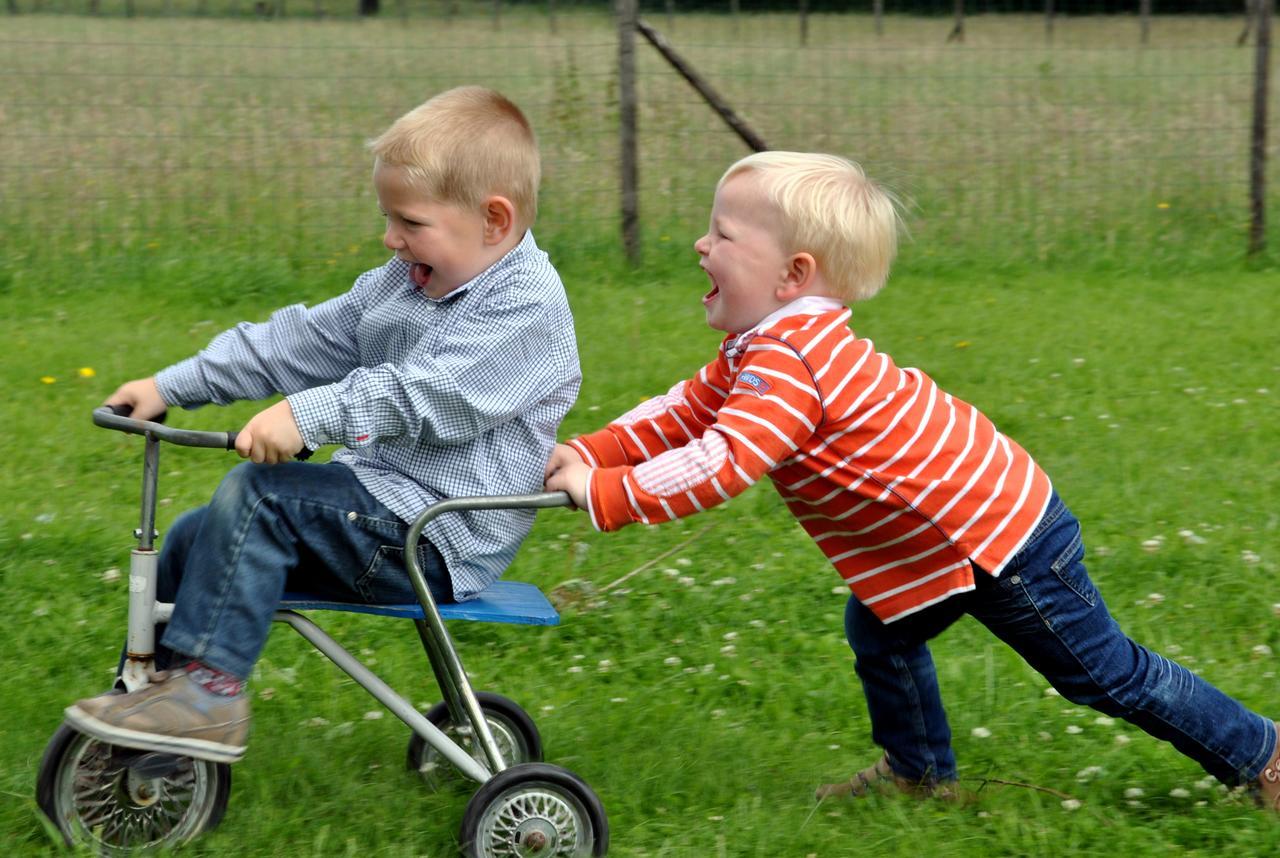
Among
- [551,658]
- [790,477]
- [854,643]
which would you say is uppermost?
[790,477]

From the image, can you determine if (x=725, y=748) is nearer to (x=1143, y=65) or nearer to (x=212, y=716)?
(x=212, y=716)

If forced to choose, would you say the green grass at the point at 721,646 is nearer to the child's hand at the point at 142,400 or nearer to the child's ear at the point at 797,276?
the child's hand at the point at 142,400

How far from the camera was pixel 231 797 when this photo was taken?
3236mm

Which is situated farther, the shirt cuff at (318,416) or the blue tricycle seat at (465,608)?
the blue tricycle seat at (465,608)

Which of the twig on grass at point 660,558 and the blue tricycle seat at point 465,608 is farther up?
the blue tricycle seat at point 465,608

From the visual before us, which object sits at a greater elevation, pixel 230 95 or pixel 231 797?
pixel 230 95

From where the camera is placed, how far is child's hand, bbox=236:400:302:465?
270 cm

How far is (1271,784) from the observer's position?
3225 mm

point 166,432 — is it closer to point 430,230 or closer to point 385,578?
point 385,578

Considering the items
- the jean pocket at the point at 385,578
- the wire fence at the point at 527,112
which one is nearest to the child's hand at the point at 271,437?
the jean pocket at the point at 385,578

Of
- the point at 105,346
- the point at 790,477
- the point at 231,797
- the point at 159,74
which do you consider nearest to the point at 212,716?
the point at 231,797

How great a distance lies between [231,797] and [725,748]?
3.64ft

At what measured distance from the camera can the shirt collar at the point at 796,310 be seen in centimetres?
291

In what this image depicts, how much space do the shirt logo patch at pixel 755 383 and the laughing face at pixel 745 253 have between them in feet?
0.52
